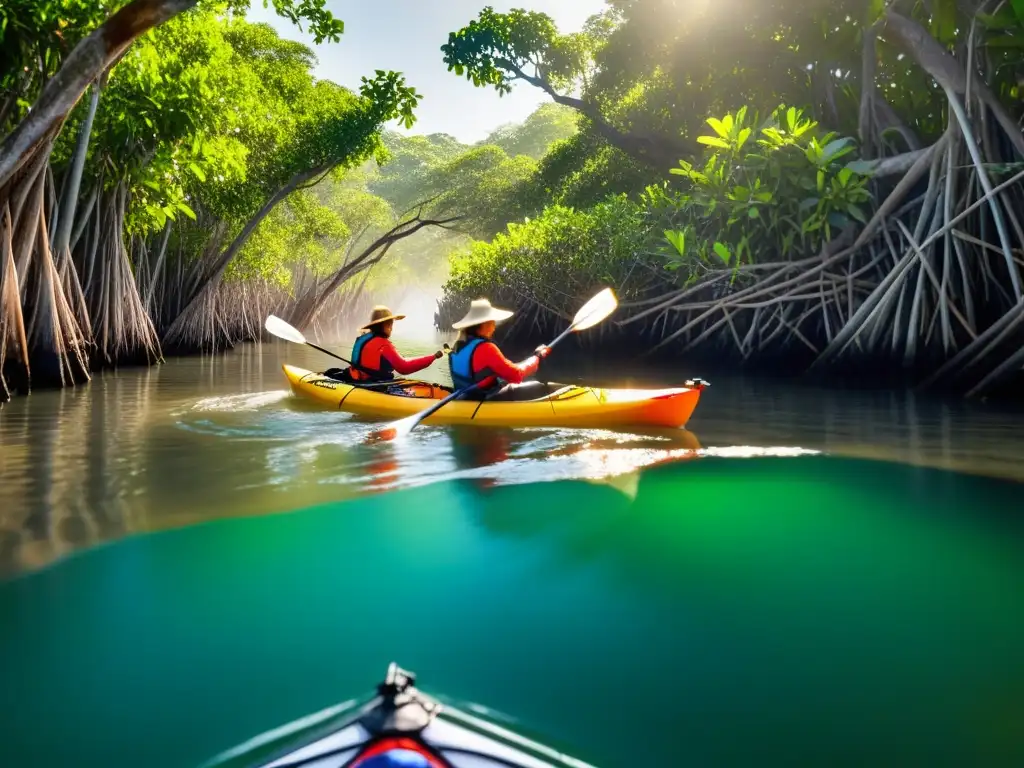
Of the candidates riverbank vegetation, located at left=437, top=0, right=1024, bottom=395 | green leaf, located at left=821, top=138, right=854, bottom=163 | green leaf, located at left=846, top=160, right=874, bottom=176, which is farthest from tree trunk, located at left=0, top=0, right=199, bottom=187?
green leaf, located at left=846, top=160, right=874, bottom=176

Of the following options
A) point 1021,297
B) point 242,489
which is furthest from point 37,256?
point 1021,297

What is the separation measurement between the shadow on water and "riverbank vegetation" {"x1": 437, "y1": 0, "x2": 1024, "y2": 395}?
4531mm

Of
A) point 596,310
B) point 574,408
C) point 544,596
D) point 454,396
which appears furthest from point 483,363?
point 544,596

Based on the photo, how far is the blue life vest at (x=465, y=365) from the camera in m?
6.34

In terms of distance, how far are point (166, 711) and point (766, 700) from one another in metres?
1.54

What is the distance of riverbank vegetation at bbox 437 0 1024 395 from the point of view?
7.49m

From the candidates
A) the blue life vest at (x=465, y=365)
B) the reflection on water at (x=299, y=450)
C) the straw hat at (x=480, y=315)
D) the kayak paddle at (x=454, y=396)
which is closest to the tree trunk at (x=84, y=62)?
the reflection on water at (x=299, y=450)

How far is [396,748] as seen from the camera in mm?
1153

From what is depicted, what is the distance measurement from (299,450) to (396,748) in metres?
4.54

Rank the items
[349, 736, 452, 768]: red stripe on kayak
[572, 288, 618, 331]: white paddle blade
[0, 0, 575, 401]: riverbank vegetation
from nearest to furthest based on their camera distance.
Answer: [349, 736, 452, 768]: red stripe on kayak
[0, 0, 575, 401]: riverbank vegetation
[572, 288, 618, 331]: white paddle blade

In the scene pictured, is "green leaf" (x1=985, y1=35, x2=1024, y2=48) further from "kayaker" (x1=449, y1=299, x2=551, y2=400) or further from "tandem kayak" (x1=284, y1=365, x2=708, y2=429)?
"kayaker" (x1=449, y1=299, x2=551, y2=400)

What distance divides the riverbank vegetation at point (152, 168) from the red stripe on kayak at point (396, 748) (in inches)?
237

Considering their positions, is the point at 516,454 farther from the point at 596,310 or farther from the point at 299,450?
the point at 596,310

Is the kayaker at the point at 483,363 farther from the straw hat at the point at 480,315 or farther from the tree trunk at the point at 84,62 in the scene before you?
the tree trunk at the point at 84,62
